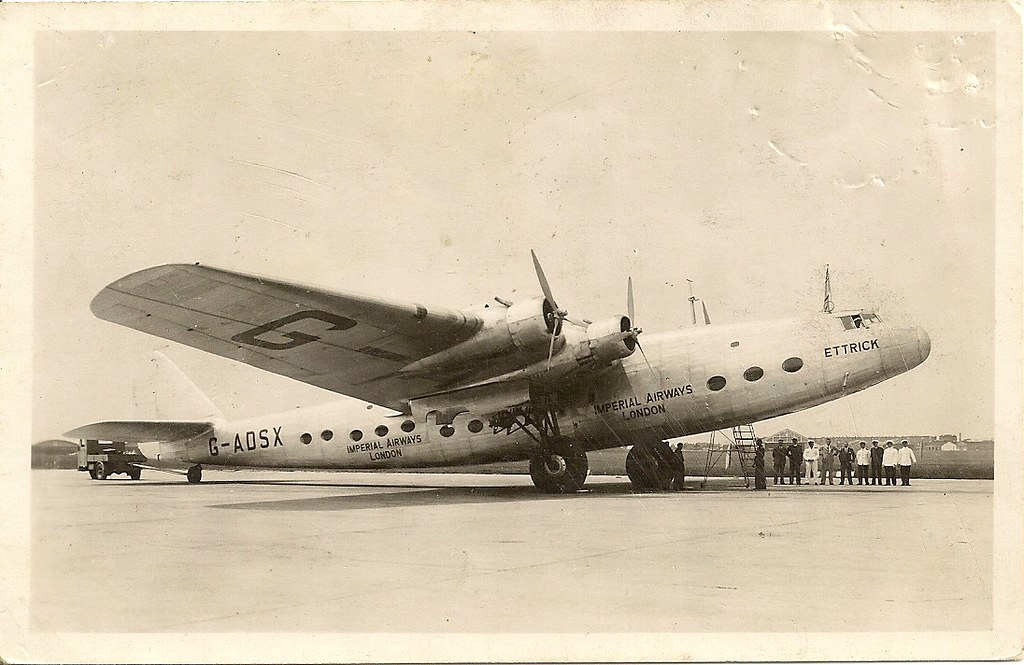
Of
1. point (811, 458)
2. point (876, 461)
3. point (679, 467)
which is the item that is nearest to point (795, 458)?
point (811, 458)

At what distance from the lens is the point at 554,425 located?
11.9 meters

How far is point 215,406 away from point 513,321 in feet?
27.8

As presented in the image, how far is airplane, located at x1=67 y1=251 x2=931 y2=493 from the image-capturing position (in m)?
9.64

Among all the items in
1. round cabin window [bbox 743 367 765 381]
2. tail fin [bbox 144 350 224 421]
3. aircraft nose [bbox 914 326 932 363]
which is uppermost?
aircraft nose [bbox 914 326 932 363]

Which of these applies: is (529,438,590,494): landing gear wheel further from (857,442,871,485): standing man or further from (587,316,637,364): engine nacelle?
(857,442,871,485): standing man

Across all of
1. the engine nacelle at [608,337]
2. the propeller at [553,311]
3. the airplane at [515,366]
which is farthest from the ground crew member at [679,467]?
the propeller at [553,311]

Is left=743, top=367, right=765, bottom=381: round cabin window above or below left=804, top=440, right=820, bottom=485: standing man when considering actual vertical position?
above

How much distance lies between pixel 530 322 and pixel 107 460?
1321 cm

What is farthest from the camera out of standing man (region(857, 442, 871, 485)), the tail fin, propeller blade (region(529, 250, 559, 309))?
the tail fin

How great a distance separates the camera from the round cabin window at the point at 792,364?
11.2 m

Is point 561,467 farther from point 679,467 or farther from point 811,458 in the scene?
point 811,458

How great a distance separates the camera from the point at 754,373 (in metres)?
11.4

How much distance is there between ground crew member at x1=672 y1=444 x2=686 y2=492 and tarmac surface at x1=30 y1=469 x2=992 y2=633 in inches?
144

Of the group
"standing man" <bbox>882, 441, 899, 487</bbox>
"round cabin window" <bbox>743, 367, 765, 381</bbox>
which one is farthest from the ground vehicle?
"standing man" <bbox>882, 441, 899, 487</bbox>
